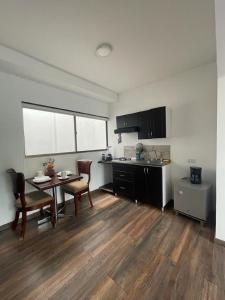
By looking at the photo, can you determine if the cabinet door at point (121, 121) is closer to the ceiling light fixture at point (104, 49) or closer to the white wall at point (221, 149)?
the ceiling light fixture at point (104, 49)

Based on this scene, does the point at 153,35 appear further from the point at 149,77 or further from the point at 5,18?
the point at 5,18

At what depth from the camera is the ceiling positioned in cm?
150

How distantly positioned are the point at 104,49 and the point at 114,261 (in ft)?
9.25

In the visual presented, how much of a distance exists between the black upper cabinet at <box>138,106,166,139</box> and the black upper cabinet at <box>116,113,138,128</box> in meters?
0.13

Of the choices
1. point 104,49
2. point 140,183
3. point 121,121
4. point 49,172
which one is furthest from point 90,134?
point 104,49

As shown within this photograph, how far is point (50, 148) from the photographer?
3053 millimetres

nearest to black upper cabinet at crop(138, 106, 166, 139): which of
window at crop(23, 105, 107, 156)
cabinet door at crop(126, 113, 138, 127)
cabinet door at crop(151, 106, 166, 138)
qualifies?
cabinet door at crop(151, 106, 166, 138)

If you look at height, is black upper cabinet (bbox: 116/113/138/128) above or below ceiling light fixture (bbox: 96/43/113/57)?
below

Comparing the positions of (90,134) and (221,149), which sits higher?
(90,134)

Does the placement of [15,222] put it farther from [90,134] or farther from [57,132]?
[90,134]

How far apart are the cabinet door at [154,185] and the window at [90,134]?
1736 mm

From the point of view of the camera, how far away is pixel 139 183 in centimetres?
312

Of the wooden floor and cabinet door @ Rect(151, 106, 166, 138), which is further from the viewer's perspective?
cabinet door @ Rect(151, 106, 166, 138)

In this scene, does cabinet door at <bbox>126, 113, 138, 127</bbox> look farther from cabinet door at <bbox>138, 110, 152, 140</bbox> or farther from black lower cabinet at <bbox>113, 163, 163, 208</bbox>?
black lower cabinet at <bbox>113, 163, 163, 208</bbox>
